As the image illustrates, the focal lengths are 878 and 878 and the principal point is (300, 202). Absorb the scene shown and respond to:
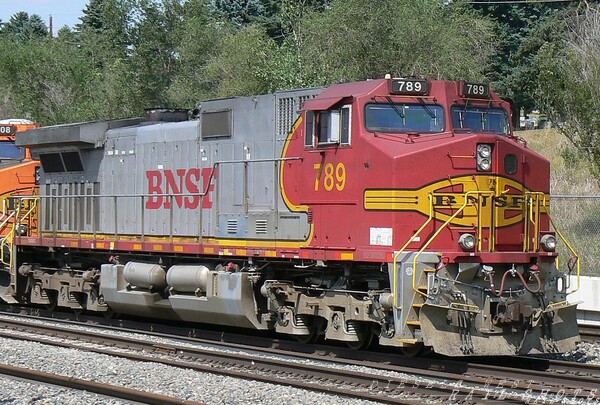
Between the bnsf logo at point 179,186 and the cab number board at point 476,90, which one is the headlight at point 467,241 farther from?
the bnsf logo at point 179,186

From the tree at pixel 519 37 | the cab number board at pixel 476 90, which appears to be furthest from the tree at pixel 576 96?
the tree at pixel 519 37

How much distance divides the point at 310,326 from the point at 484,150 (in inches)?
143

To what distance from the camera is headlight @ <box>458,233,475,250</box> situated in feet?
34.4

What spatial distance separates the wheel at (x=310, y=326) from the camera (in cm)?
1230

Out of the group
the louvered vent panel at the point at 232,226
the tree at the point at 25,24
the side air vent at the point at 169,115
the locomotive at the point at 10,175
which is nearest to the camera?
the louvered vent panel at the point at 232,226

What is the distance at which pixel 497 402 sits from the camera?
8336 millimetres

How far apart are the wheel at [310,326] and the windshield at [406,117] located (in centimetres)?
302

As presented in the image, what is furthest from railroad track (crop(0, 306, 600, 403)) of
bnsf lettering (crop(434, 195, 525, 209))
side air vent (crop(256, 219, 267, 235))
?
bnsf lettering (crop(434, 195, 525, 209))

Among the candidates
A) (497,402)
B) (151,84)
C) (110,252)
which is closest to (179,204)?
(110,252)

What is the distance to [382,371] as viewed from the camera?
10.6m

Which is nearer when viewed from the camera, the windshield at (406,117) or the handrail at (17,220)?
the windshield at (406,117)

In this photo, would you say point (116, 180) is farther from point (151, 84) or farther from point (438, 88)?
point (151, 84)

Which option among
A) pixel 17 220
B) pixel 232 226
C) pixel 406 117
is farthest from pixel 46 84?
pixel 406 117

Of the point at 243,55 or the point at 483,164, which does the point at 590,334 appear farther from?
the point at 243,55
